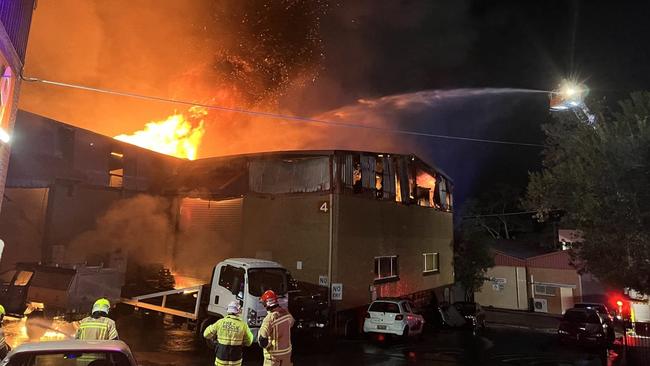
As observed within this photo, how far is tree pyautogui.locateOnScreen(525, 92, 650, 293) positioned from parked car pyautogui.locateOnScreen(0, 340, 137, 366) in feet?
41.6

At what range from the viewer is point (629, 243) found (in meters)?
12.3

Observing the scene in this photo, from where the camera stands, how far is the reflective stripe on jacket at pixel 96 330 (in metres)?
5.27

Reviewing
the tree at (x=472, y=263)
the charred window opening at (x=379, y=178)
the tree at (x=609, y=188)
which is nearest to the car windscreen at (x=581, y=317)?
the tree at (x=609, y=188)

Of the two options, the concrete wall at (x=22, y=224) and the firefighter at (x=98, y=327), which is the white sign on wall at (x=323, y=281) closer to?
the concrete wall at (x=22, y=224)

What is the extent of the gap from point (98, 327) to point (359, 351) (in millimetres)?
8943

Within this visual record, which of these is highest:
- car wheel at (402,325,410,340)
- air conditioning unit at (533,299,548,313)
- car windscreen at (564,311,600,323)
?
car windscreen at (564,311,600,323)

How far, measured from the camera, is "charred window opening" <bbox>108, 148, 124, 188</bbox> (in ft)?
59.2

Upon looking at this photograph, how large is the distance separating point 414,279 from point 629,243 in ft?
38.0

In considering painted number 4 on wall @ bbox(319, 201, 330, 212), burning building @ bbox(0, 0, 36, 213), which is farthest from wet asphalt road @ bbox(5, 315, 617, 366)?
painted number 4 on wall @ bbox(319, 201, 330, 212)

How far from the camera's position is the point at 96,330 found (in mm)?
5305

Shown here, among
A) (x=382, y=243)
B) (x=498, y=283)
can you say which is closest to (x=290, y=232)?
(x=382, y=243)

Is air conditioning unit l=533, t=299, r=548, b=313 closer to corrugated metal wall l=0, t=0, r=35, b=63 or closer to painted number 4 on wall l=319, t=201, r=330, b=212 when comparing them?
painted number 4 on wall l=319, t=201, r=330, b=212

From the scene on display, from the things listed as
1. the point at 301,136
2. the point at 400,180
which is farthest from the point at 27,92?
the point at 400,180

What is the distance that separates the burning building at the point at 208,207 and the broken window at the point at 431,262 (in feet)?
15.1
